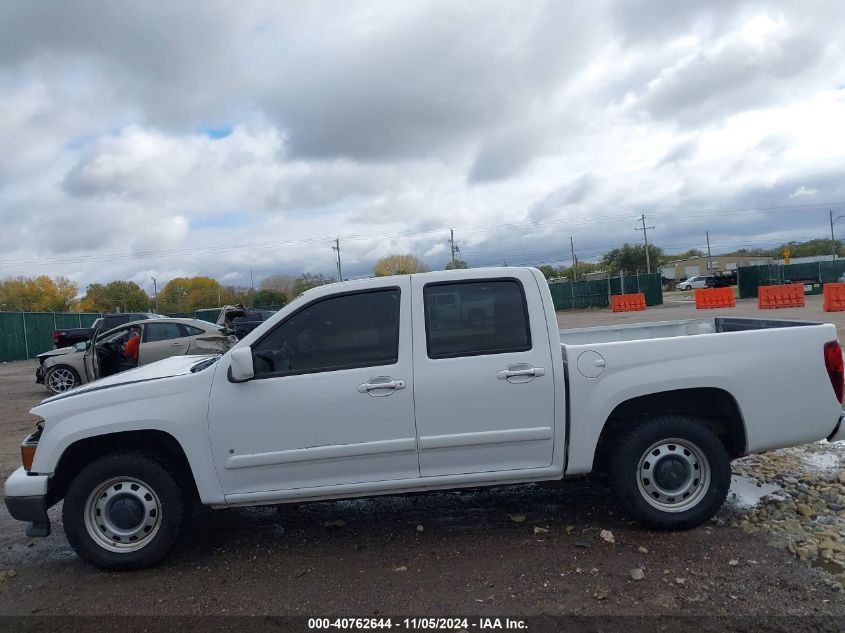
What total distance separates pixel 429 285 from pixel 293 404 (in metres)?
1.22

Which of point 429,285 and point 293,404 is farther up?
point 429,285

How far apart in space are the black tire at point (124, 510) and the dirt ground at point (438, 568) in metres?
0.15

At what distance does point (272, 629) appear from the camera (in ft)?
11.5

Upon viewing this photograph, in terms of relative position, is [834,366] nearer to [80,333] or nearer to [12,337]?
[80,333]

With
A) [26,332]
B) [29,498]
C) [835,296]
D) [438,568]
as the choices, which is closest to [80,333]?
[26,332]

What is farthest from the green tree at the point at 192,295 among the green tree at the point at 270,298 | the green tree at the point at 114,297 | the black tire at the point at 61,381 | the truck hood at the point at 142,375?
the truck hood at the point at 142,375

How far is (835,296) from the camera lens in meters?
23.9

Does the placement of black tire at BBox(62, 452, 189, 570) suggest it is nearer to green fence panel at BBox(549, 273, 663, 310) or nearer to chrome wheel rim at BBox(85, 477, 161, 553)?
chrome wheel rim at BBox(85, 477, 161, 553)

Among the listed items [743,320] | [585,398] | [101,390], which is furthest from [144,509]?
[743,320]

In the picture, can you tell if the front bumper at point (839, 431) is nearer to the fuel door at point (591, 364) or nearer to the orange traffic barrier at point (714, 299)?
the fuel door at point (591, 364)

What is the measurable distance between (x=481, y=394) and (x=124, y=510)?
8.11 ft

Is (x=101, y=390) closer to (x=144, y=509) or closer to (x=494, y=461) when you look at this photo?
(x=144, y=509)

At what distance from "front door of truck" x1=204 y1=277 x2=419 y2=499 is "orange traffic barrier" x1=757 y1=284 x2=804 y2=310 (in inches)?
1125

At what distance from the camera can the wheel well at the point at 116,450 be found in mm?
4383
